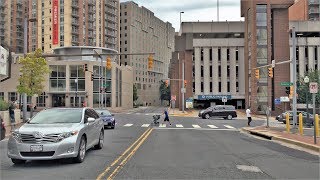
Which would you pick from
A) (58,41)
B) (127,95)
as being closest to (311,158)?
(127,95)

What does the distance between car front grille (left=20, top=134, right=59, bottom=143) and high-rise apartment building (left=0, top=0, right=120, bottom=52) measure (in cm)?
10053

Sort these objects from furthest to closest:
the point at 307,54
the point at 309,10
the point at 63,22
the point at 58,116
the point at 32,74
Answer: the point at 63,22, the point at 309,10, the point at 307,54, the point at 32,74, the point at 58,116

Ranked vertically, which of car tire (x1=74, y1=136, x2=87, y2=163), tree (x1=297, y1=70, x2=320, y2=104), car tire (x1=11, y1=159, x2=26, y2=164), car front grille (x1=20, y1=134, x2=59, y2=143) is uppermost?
tree (x1=297, y1=70, x2=320, y2=104)

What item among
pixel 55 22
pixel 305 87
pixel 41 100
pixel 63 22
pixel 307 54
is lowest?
pixel 41 100

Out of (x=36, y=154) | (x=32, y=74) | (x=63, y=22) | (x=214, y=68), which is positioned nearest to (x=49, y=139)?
(x=36, y=154)

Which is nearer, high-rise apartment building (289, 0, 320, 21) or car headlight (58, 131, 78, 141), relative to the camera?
car headlight (58, 131, 78, 141)

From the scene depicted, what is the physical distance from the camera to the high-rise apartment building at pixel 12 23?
13388 centimetres

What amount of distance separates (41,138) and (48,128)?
0.44m

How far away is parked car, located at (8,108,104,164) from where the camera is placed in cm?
1047

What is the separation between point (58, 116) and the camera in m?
12.3

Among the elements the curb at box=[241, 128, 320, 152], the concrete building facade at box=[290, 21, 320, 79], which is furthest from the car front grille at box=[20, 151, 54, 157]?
the concrete building facade at box=[290, 21, 320, 79]

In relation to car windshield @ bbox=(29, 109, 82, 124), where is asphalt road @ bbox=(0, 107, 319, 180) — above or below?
below

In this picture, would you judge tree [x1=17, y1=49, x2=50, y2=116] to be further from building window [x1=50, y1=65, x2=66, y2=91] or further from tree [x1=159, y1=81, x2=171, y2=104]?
tree [x1=159, y1=81, x2=171, y2=104]

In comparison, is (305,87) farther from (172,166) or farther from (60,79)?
(172,166)
